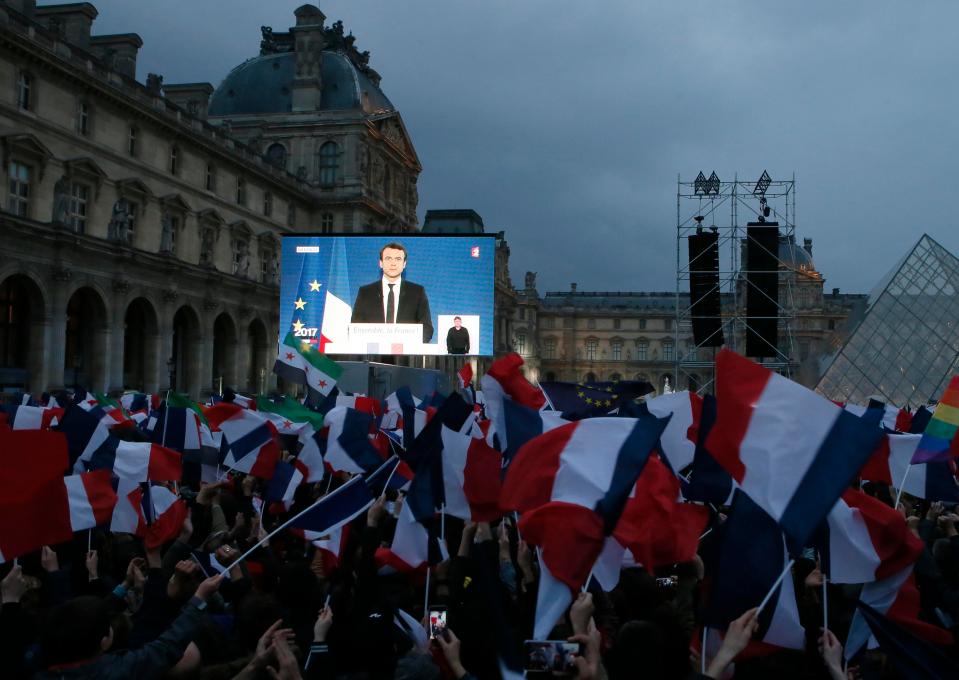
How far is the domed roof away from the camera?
168 feet

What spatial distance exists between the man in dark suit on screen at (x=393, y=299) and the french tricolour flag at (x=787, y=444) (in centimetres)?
2994

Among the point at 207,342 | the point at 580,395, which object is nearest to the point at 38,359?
the point at 207,342

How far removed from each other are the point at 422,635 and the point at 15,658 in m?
1.73

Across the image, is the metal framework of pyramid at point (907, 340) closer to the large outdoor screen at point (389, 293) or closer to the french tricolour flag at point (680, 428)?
the large outdoor screen at point (389, 293)

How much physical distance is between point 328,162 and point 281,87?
543 centimetres

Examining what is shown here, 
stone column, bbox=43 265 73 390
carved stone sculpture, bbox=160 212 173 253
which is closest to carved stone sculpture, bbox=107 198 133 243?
carved stone sculpture, bbox=160 212 173 253

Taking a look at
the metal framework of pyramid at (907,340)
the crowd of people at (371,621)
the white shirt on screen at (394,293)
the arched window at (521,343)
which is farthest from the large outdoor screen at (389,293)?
the arched window at (521,343)

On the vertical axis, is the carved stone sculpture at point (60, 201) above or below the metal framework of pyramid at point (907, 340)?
above

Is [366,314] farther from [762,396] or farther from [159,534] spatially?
[762,396]

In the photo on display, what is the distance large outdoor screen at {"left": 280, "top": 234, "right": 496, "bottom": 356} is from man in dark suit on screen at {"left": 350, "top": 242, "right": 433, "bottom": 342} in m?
0.04

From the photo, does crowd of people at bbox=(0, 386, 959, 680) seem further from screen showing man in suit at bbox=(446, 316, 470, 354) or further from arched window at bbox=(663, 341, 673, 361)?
arched window at bbox=(663, 341, 673, 361)

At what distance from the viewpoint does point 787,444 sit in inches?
163

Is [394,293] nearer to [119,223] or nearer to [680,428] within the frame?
[119,223]

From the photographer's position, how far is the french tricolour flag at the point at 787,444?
13.1 feet
